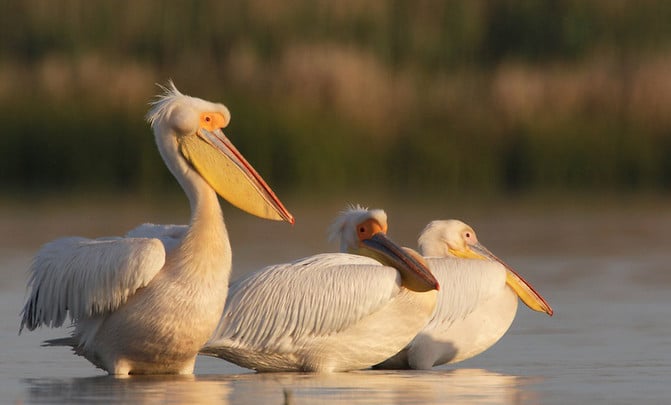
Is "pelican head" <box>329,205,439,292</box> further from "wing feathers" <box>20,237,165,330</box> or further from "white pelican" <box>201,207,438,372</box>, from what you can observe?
"wing feathers" <box>20,237,165,330</box>

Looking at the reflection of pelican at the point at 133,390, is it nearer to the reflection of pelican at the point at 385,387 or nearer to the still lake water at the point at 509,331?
the still lake water at the point at 509,331

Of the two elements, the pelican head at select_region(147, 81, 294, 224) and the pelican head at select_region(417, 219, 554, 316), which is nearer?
the pelican head at select_region(147, 81, 294, 224)

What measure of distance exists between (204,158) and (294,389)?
125 centimetres

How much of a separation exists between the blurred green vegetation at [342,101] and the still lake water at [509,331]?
1571 millimetres

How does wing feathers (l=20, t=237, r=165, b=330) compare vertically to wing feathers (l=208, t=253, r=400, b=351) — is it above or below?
above

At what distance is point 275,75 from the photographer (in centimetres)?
1980

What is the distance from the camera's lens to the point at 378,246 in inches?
324

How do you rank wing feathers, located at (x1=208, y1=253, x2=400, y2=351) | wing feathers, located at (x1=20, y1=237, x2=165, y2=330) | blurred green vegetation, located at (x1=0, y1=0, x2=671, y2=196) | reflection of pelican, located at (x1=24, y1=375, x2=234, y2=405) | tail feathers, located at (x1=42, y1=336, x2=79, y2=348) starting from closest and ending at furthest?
reflection of pelican, located at (x1=24, y1=375, x2=234, y2=405), wing feathers, located at (x1=20, y1=237, x2=165, y2=330), tail feathers, located at (x1=42, y1=336, x2=79, y2=348), wing feathers, located at (x1=208, y1=253, x2=400, y2=351), blurred green vegetation, located at (x1=0, y1=0, x2=671, y2=196)

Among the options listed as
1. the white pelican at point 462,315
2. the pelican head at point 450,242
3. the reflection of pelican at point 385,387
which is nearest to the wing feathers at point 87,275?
the reflection of pelican at point 385,387

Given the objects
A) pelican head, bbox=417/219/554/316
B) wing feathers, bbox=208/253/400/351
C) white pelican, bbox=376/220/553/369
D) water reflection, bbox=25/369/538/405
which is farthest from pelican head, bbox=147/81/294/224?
pelican head, bbox=417/219/554/316

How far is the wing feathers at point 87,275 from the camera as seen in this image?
23.6 feet

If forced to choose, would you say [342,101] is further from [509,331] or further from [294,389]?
[294,389]

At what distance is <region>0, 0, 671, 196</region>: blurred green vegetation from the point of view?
1838 cm

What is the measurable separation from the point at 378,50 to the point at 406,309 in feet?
45.0
